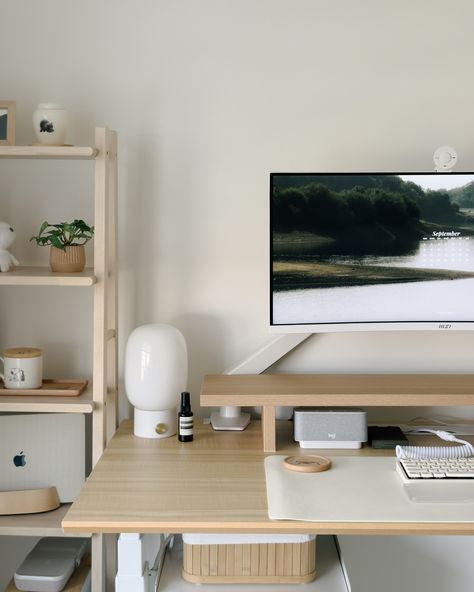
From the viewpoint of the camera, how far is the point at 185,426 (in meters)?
2.23

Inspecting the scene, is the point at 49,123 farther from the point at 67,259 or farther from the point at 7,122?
the point at 67,259

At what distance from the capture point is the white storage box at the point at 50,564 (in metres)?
2.19

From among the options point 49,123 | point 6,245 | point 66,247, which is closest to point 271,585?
point 66,247

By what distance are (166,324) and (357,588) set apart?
0.99 meters

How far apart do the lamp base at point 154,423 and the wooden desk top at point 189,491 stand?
0.09 feet

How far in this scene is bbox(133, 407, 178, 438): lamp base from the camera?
89.1 inches

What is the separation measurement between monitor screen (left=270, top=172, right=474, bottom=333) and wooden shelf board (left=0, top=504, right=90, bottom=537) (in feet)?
2.52

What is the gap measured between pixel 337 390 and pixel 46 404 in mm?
760

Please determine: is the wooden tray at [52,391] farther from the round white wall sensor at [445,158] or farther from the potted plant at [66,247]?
the round white wall sensor at [445,158]

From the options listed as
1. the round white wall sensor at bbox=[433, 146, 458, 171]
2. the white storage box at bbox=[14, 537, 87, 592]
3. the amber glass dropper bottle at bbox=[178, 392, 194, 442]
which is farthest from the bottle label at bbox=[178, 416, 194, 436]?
the round white wall sensor at bbox=[433, 146, 458, 171]

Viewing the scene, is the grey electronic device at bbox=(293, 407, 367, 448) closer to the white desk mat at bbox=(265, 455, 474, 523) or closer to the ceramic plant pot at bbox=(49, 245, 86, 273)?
the white desk mat at bbox=(265, 455, 474, 523)

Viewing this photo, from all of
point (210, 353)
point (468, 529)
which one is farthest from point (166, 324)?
point (468, 529)

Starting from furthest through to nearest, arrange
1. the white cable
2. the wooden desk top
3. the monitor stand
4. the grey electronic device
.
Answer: the monitor stand
the grey electronic device
the white cable
the wooden desk top

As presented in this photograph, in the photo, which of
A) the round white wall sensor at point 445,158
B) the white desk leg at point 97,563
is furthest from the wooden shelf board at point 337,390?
the round white wall sensor at point 445,158
